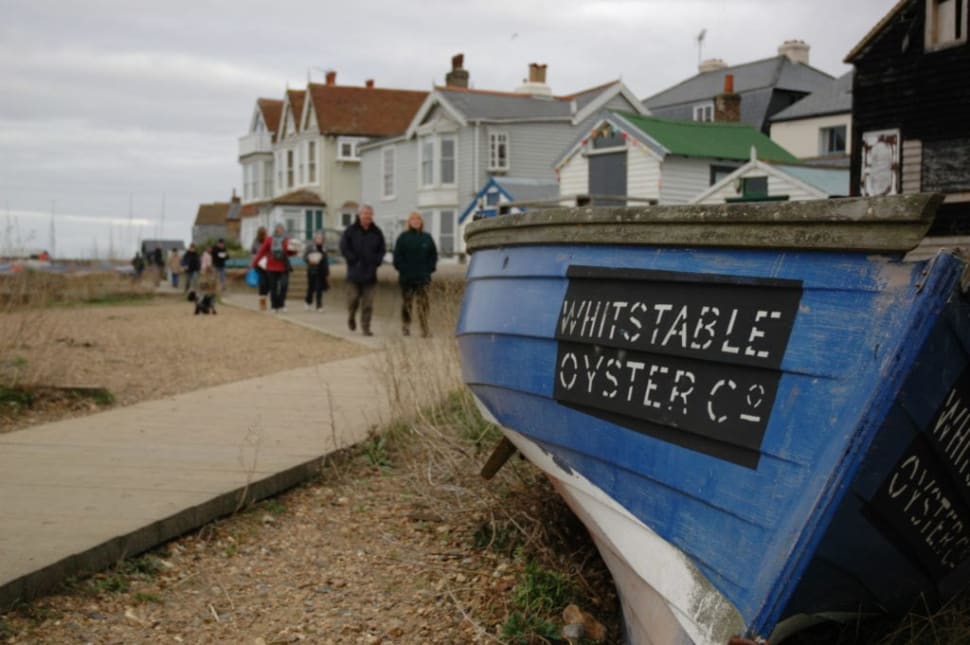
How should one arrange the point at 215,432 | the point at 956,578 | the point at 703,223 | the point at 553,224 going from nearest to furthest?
the point at 703,223 < the point at 956,578 < the point at 553,224 < the point at 215,432

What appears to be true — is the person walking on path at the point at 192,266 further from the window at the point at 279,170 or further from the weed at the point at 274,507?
the weed at the point at 274,507

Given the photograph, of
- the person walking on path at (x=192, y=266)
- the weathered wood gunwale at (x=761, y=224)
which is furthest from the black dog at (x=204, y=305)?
the weathered wood gunwale at (x=761, y=224)

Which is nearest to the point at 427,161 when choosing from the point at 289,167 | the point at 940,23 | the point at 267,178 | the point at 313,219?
the point at 313,219

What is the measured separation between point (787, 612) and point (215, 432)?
208 inches

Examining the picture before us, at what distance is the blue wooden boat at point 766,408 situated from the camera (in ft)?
10.6

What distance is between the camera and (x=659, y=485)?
12.9 ft

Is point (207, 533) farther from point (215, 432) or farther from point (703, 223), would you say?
point (703, 223)

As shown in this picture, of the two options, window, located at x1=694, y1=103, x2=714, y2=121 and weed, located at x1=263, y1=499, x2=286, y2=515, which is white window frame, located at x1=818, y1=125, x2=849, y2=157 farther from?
weed, located at x1=263, y1=499, x2=286, y2=515

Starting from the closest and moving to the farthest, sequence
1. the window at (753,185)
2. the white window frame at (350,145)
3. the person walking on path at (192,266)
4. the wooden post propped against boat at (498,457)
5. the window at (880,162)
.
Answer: the wooden post propped against boat at (498,457) < the window at (880,162) < the window at (753,185) < the person walking on path at (192,266) < the white window frame at (350,145)

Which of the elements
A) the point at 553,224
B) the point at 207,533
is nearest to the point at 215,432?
the point at 207,533

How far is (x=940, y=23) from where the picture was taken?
65.9 feet

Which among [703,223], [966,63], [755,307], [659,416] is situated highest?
[966,63]

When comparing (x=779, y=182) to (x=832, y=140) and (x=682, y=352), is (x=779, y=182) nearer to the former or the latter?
(x=832, y=140)

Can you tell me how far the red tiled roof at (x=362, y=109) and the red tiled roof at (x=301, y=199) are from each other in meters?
2.99
